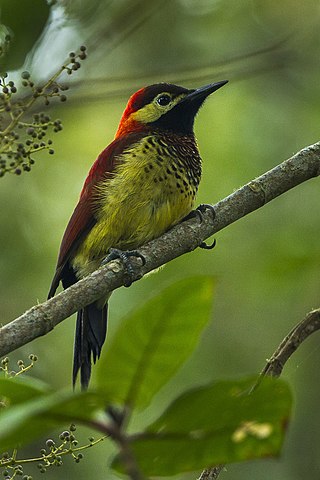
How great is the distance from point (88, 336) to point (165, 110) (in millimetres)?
1085

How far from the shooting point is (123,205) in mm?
3107

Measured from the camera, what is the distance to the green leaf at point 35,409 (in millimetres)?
657

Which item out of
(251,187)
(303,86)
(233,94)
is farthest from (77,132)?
(251,187)

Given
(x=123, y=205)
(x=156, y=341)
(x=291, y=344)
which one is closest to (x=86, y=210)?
(x=123, y=205)

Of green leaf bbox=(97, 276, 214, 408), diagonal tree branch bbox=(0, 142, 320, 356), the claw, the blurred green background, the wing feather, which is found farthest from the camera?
the blurred green background

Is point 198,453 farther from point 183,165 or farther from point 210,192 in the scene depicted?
point 210,192

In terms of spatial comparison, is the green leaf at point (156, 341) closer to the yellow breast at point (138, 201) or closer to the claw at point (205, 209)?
the claw at point (205, 209)

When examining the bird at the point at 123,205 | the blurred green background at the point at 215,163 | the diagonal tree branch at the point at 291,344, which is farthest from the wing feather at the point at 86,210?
the diagonal tree branch at the point at 291,344

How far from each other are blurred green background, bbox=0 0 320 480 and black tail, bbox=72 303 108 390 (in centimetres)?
80

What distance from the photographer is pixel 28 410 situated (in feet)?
2.17

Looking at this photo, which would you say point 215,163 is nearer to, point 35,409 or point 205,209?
point 205,209

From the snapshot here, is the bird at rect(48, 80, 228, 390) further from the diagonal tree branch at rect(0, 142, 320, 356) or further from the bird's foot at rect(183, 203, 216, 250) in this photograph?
the diagonal tree branch at rect(0, 142, 320, 356)

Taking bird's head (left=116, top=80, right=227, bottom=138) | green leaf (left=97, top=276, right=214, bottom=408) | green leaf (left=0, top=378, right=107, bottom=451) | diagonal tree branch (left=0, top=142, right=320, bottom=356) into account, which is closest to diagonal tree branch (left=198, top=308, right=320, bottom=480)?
diagonal tree branch (left=0, top=142, right=320, bottom=356)

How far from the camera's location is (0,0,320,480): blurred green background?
4070 mm
